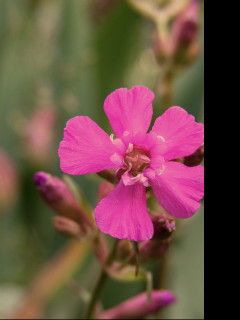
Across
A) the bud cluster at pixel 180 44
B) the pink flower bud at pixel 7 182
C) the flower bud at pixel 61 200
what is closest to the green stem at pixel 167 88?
the bud cluster at pixel 180 44

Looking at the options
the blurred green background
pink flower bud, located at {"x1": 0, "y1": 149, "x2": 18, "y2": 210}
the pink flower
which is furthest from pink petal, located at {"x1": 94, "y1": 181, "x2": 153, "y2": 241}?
pink flower bud, located at {"x1": 0, "y1": 149, "x2": 18, "y2": 210}

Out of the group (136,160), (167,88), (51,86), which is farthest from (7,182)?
(136,160)

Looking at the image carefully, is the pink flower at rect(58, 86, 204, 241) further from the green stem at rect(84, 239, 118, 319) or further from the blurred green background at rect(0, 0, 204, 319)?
the blurred green background at rect(0, 0, 204, 319)

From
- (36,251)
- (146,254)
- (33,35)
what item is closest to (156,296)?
(146,254)

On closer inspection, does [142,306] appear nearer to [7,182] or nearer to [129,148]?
[129,148]

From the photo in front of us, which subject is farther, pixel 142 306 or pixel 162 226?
pixel 142 306

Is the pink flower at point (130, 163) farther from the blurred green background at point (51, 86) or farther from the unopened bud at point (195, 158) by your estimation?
the blurred green background at point (51, 86)
